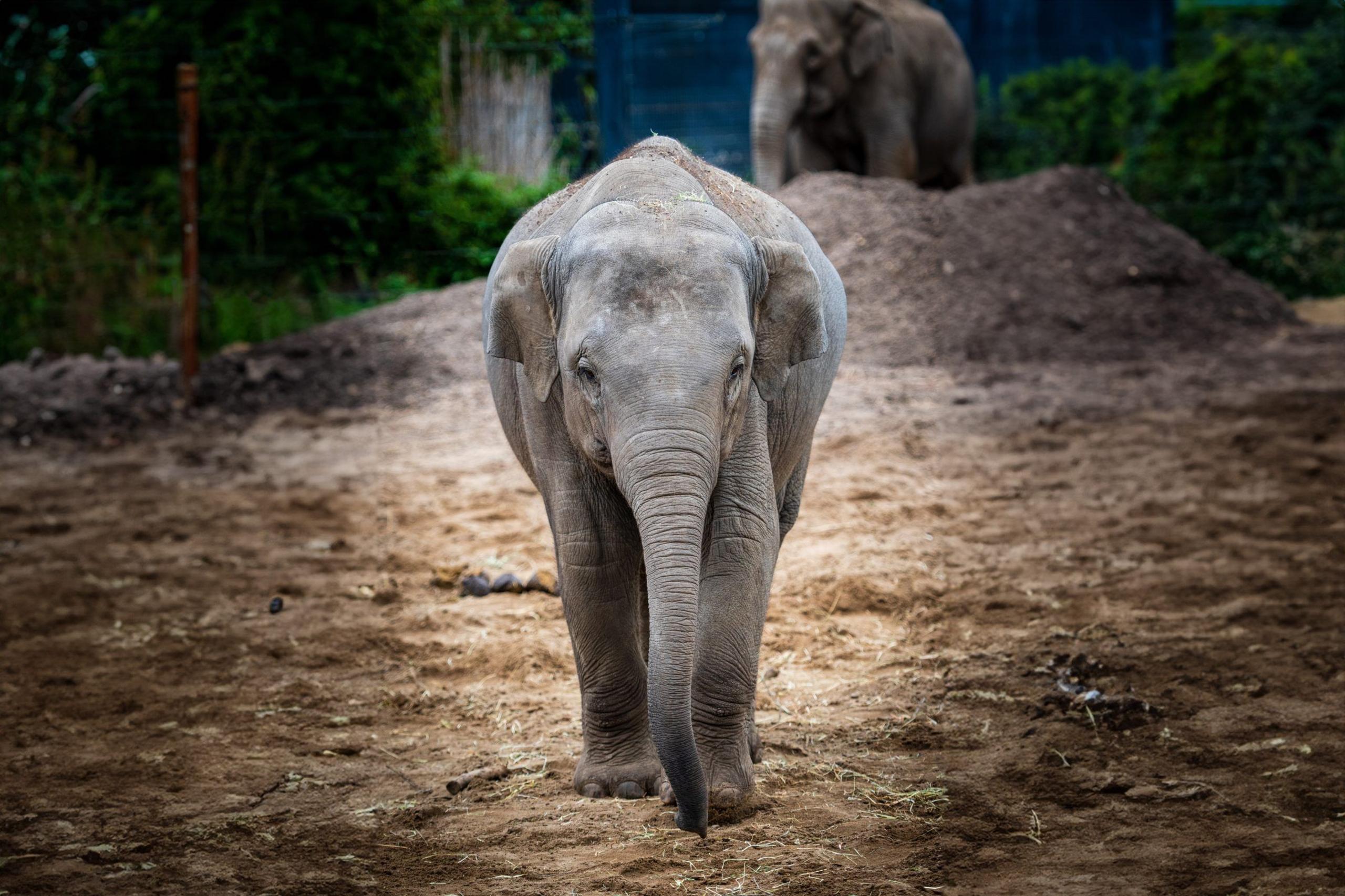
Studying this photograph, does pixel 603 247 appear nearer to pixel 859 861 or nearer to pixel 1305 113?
pixel 859 861

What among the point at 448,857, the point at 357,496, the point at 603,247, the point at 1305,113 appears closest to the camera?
the point at 603,247

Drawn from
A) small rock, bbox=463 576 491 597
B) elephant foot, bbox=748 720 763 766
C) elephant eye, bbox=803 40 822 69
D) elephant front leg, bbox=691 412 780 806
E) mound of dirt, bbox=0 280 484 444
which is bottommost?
mound of dirt, bbox=0 280 484 444

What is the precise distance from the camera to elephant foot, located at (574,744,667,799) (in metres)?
4.66

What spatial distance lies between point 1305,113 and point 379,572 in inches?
477

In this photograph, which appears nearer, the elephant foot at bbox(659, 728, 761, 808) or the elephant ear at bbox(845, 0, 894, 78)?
the elephant foot at bbox(659, 728, 761, 808)

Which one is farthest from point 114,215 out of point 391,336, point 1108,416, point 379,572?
point 1108,416

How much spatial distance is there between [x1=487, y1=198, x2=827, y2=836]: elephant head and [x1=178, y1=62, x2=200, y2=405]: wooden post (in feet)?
24.3

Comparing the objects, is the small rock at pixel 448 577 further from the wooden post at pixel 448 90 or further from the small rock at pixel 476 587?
the wooden post at pixel 448 90

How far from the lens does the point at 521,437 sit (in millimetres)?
4926

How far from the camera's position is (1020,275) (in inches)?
510

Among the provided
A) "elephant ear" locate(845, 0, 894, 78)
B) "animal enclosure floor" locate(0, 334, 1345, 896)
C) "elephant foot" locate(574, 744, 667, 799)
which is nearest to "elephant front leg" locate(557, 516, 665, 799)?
"elephant foot" locate(574, 744, 667, 799)

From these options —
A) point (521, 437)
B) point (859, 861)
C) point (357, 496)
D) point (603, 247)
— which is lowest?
point (357, 496)

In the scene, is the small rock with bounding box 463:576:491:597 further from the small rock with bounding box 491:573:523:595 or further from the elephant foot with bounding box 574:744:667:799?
the elephant foot with bounding box 574:744:667:799

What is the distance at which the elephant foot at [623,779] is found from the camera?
4.66 meters
